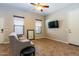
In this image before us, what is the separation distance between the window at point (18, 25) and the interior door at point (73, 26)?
3.32 meters

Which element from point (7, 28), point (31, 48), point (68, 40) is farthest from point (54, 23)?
point (31, 48)

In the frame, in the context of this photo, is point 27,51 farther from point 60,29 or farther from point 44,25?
point 44,25

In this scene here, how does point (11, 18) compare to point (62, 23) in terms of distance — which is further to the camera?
point (11, 18)

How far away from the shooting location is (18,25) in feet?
23.3

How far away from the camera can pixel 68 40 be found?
18.5ft

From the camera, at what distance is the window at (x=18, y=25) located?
6941 mm

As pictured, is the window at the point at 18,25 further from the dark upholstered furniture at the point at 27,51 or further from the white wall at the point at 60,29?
the dark upholstered furniture at the point at 27,51

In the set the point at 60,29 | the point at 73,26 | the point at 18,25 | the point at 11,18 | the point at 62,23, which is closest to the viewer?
the point at 73,26

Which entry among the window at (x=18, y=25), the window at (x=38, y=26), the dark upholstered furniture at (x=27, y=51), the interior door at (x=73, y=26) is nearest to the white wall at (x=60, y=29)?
the interior door at (x=73, y=26)

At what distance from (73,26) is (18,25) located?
3.62m

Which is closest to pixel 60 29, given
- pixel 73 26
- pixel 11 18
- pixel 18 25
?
pixel 73 26

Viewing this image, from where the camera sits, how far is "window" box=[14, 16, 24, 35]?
6941 millimetres

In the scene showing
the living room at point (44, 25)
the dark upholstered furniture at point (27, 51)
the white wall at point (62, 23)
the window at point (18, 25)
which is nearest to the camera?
the dark upholstered furniture at point (27, 51)

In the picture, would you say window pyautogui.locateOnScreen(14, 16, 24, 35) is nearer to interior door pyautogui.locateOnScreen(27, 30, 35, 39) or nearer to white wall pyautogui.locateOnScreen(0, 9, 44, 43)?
white wall pyautogui.locateOnScreen(0, 9, 44, 43)
